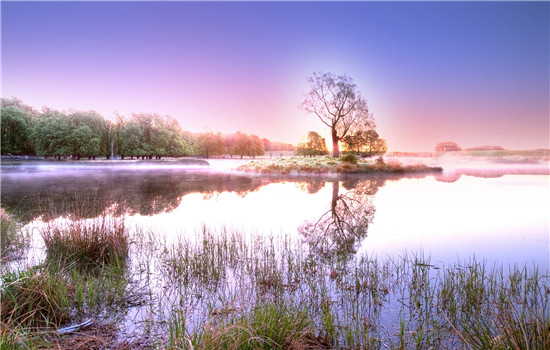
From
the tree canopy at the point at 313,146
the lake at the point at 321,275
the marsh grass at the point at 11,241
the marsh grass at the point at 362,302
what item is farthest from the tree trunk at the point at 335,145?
the marsh grass at the point at 11,241

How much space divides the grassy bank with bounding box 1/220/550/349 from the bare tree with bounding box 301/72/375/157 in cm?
3604

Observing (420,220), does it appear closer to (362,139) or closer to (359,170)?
(359,170)

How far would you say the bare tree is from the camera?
40.4m

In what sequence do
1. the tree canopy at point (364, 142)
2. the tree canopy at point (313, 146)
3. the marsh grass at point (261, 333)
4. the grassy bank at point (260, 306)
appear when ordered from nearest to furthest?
the marsh grass at point (261, 333), the grassy bank at point (260, 306), the tree canopy at point (364, 142), the tree canopy at point (313, 146)

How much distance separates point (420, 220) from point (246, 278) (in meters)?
9.42

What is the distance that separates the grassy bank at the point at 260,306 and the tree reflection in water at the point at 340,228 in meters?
0.96

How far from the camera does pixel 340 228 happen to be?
10492 millimetres

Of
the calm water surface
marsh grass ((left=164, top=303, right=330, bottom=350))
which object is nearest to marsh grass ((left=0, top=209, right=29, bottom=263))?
the calm water surface

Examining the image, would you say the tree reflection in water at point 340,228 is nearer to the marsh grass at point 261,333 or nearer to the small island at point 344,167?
the marsh grass at point 261,333

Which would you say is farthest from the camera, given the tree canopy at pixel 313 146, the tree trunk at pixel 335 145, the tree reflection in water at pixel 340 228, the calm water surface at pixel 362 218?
the tree canopy at pixel 313 146

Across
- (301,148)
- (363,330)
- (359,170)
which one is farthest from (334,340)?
(301,148)

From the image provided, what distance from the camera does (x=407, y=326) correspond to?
160 inches

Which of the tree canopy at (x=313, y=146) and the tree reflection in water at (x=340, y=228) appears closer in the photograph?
the tree reflection in water at (x=340, y=228)

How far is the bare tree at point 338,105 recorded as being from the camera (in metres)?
40.4
